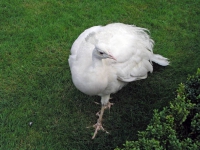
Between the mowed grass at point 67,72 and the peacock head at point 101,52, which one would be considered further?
the mowed grass at point 67,72

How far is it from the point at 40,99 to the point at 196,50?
298 centimetres

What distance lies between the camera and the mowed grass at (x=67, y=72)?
179 inches

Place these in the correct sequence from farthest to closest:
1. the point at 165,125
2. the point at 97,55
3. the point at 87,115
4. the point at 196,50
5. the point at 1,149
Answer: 1. the point at 196,50
2. the point at 87,115
3. the point at 1,149
4. the point at 97,55
5. the point at 165,125

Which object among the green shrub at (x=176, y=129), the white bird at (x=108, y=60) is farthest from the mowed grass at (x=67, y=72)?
the green shrub at (x=176, y=129)

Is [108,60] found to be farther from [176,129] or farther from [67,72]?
[67,72]

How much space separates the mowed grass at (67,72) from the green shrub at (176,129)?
51.4 inches

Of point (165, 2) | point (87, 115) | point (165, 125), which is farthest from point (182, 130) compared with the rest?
point (165, 2)

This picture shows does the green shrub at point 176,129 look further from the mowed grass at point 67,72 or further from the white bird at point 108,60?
the mowed grass at point 67,72

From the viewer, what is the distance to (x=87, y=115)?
4.81 m

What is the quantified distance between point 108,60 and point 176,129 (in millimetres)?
1260

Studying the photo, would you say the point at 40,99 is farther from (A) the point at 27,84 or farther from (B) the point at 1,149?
(B) the point at 1,149

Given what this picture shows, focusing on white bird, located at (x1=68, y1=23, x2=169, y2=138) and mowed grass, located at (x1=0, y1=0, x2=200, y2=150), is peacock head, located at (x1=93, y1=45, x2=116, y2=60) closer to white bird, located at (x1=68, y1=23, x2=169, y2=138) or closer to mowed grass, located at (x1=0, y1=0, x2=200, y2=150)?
white bird, located at (x1=68, y1=23, x2=169, y2=138)

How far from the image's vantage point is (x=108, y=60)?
12.9 ft

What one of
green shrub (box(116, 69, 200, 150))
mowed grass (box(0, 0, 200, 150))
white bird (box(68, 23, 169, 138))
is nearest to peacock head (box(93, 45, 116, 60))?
white bird (box(68, 23, 169, 138))
